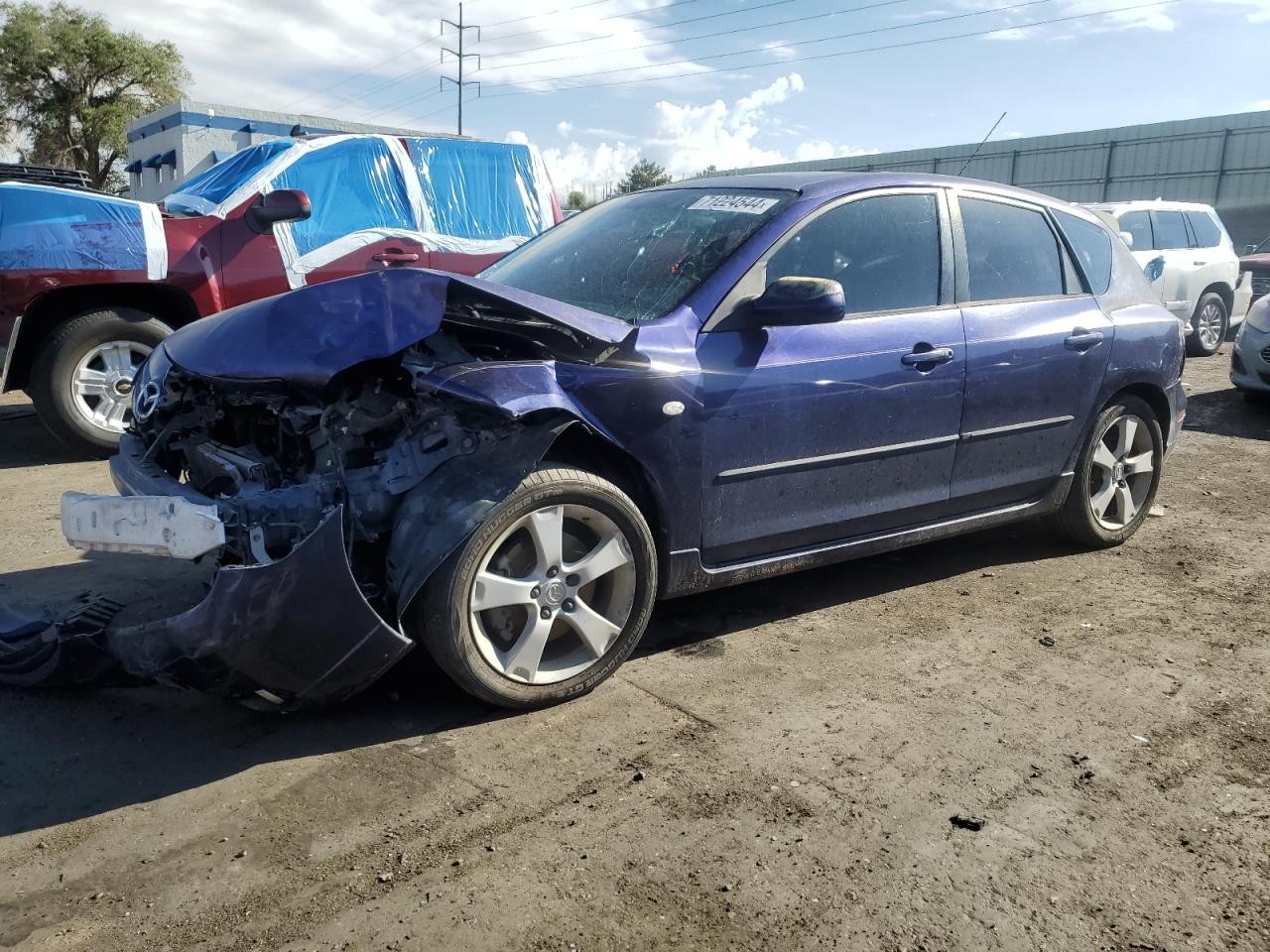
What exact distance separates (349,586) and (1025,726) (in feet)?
6.92

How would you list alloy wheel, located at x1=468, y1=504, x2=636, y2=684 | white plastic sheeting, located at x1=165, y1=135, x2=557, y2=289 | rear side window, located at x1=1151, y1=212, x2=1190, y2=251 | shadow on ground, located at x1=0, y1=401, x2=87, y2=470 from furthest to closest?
rear side window, located at x1=1151, y1=212, x2=1190, y2=251, white plastic sheeting, located at x1=165, y1=135, x2=557, y2=289, shadow on ground, located at x1=0, y1=401, x2=87, y2=470, alloy wheel, located at x1=468, y1=504, x2=636, y2=684

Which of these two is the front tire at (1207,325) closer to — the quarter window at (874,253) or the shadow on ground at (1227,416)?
the shadow on ground at (1227,416)

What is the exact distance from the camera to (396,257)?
705 cm

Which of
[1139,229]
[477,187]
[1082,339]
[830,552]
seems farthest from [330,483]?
[1139,229]

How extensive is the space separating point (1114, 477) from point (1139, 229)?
8646 millimetres

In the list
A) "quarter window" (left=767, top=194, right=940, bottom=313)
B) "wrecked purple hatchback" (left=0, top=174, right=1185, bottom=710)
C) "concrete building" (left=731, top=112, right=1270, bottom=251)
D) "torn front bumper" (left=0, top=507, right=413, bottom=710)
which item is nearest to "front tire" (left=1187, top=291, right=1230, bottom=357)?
"wrecked purple hatchback" (left=0, top=174, right=1185, bottom=710)

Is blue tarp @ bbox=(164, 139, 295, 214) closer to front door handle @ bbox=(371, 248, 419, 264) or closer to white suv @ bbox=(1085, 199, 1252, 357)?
front door handle @ bbox=(371, 248, 419, 264)

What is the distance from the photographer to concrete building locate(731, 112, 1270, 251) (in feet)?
80.6

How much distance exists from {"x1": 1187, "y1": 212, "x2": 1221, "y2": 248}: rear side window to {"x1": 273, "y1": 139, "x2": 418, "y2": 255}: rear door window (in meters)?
10.4

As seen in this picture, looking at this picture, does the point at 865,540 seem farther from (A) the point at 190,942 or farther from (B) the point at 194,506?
(A) the point at 190,942

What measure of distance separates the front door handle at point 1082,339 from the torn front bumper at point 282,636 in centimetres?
319

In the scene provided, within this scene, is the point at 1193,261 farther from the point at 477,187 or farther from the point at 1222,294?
the point at 477,187

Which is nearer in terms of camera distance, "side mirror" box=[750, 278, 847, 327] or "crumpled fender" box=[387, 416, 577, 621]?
"crumpled fender" box=[387, 416, 577, 621]

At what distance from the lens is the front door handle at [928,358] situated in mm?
3824
